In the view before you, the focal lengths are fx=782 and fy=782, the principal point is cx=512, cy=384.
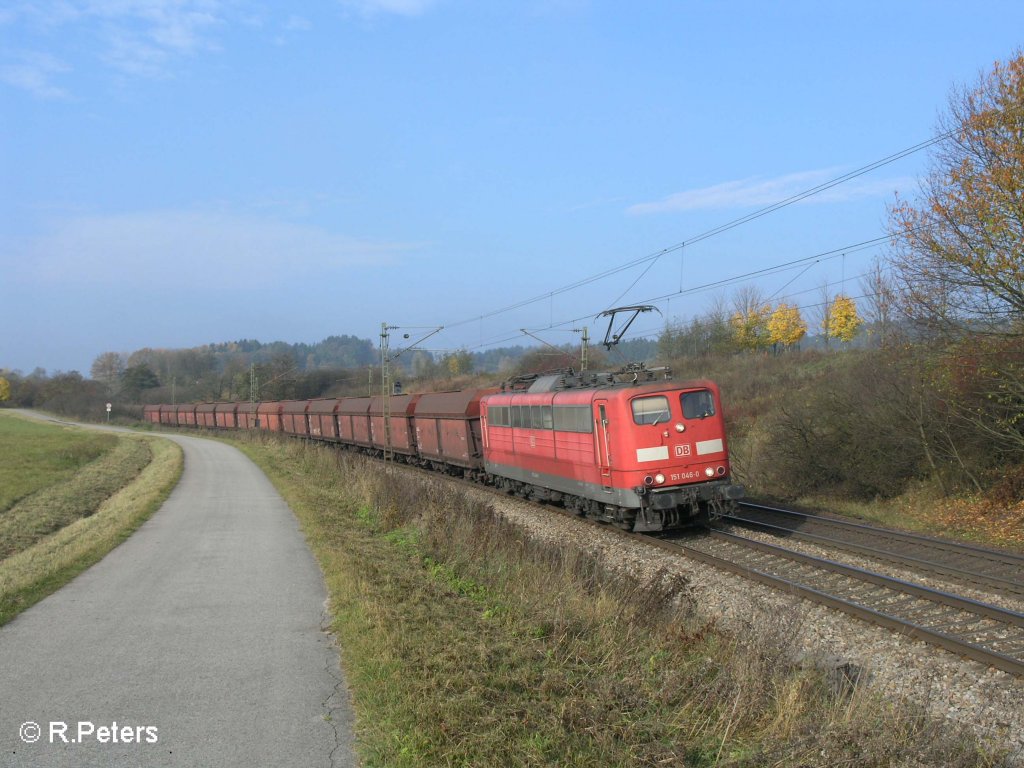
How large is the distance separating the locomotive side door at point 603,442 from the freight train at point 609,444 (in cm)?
2

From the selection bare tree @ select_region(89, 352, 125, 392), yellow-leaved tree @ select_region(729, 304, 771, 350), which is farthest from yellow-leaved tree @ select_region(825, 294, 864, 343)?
bare tree @ select_region(89, 352, 125, 392)

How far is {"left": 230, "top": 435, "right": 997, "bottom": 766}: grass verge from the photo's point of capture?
15.4 ft

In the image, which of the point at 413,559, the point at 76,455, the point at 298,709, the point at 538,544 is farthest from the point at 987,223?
the point at 76,455

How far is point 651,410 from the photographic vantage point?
46.3 feet

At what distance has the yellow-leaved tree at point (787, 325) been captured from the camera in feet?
202

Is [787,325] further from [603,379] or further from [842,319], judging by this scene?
[603,379]

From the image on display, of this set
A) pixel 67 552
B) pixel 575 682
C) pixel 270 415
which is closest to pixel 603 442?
pixel 575 682

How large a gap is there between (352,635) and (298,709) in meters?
1.52

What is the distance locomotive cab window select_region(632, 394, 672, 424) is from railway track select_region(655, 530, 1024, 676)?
230cm

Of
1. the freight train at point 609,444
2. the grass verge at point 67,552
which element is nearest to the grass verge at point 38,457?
the grass verge at point 67,552

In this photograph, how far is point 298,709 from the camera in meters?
5.55

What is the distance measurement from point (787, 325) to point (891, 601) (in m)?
56.5

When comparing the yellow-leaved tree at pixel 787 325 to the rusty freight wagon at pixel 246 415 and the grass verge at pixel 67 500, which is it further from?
the grass verge at pixel 67 500

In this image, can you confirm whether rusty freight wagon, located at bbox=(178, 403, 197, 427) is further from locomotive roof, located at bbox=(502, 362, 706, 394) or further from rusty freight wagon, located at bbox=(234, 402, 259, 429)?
locomotive roof, located at bbox=(502, 362, 706, 394)
